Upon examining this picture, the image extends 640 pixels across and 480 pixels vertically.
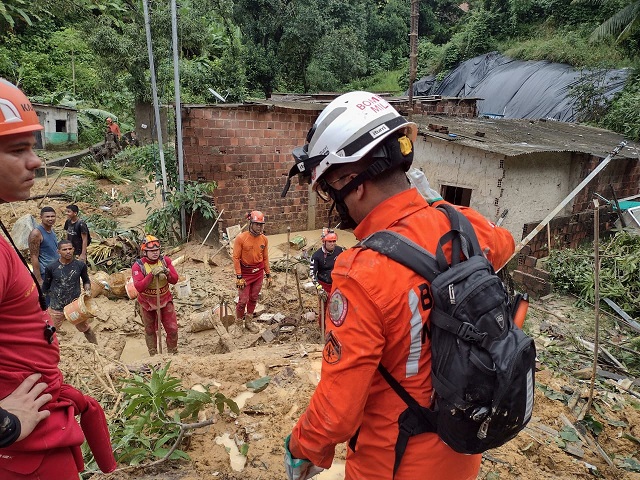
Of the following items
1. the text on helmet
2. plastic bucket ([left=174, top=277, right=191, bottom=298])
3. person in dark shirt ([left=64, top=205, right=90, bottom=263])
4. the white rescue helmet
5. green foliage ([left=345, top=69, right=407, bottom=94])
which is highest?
green foliage ([left=345, top=69, right=407, bottom=94])

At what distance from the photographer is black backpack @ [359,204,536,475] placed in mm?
1447

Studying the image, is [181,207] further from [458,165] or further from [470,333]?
[470,333]

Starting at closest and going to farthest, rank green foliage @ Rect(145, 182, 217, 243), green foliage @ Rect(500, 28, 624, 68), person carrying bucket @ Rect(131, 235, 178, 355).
A: 1. person carrying bucket @ Rect(131, 235, 178, 355)
2. green foliage @ Rect(145, 182, 217, 243)
3. green foliage @ Rect(500, 28, 624, 68)

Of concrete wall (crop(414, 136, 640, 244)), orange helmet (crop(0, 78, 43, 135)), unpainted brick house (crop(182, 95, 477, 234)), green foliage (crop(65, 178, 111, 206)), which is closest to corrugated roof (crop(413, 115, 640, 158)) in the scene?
concrete wall (crop(414, 136, 640, 244))

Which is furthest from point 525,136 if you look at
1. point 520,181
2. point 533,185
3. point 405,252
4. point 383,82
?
point 383,82

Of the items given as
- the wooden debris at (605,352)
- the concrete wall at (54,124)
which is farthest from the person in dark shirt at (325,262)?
the concrete wall at (54,124)

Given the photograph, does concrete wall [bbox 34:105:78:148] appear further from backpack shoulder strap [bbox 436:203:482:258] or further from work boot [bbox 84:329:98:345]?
backpack shoulder strap [bbox 436:203:482:258]

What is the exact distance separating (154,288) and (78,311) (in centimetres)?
98

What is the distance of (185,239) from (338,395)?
999 cm

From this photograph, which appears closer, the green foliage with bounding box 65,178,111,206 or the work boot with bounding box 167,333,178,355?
the work boot with bounding box 167,333,178,355

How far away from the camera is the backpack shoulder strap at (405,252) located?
1.49 metres

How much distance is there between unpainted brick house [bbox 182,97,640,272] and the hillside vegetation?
13.3 feet

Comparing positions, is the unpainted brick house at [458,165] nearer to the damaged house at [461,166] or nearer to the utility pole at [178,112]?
the damaged house at [461,166]

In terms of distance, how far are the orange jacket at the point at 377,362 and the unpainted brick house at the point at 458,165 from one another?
7.15 metres
